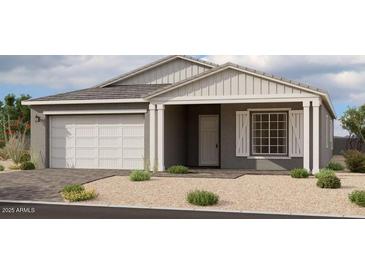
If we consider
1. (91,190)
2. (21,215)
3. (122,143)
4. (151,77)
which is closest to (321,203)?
(91,190)

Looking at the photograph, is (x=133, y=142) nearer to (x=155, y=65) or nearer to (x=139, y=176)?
(x=139, y=176)

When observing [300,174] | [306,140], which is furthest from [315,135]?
[300,174]

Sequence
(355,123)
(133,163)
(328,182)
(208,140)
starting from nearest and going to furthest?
(328,182) < (133,163) < (208,140) < (355,123)

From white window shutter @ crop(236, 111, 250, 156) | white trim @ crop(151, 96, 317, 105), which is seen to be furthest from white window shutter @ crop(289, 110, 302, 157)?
white trim @ crop(151, 96, 317, 105)

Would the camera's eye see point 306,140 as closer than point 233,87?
Yes

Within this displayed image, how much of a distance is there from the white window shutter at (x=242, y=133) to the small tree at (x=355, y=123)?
1360 centimetres

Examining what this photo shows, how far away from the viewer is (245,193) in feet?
40.0

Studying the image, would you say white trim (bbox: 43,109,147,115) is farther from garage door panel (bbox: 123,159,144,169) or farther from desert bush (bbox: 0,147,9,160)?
desert bush (bbox: 0,147,9,160)

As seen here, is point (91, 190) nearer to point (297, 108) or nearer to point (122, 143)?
point (122, 143)

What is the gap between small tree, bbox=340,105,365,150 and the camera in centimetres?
2983

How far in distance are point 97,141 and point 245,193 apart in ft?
27.8

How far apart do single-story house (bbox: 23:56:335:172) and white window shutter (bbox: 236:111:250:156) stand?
0.02 meters

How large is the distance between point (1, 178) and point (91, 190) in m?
5.04

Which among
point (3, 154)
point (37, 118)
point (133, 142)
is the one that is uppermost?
point (37, 118)
